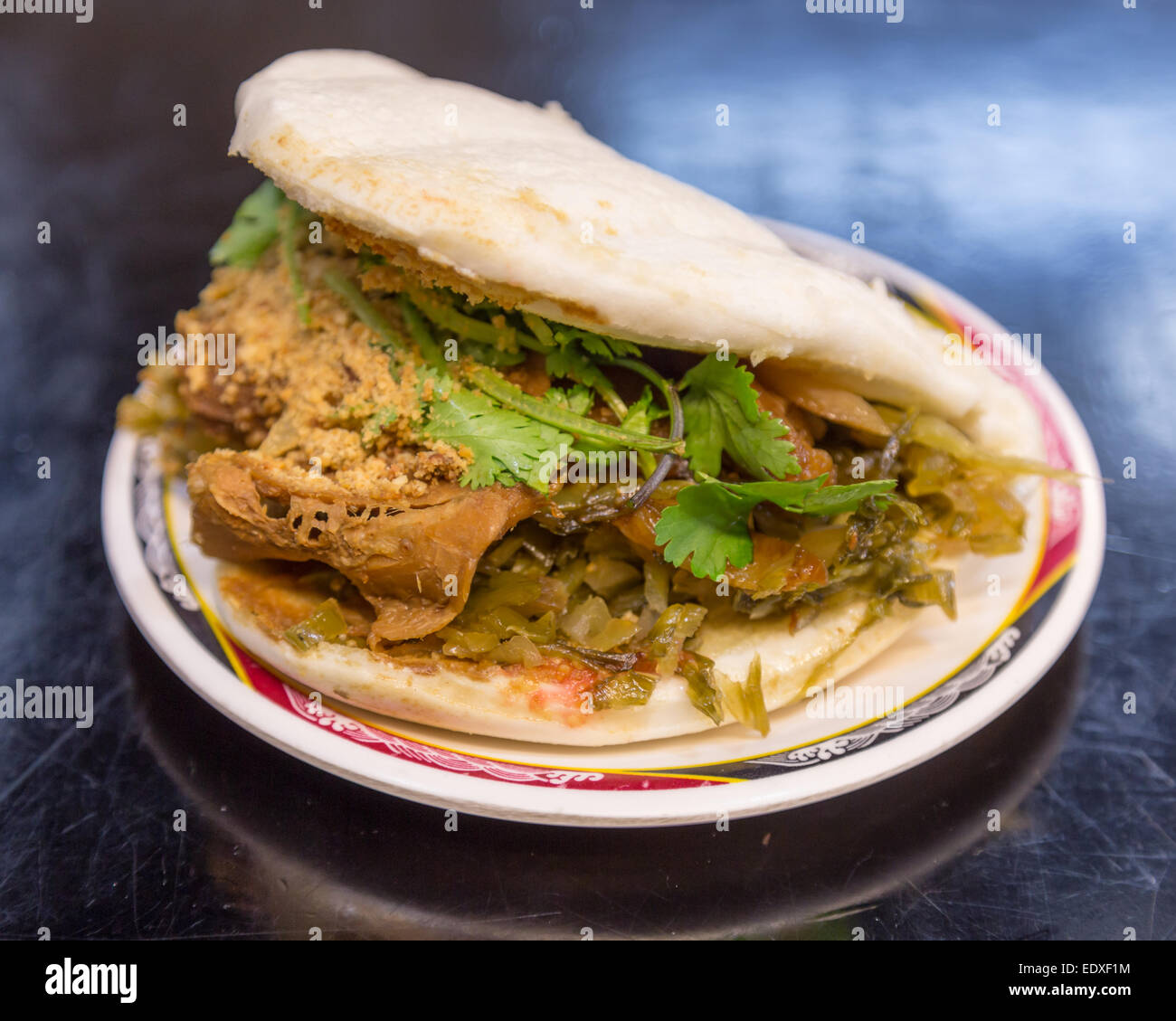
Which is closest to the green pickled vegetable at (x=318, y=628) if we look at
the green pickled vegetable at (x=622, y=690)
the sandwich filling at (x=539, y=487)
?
the sandwich filling at (x=539, y=487)

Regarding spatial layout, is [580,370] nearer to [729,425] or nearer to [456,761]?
[729,425]

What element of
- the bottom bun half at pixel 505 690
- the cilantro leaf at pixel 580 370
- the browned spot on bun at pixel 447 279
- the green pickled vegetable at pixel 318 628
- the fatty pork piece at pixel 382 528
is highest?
the browned spot on bun at pixel 447 279

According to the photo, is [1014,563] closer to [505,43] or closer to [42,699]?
[42,699]

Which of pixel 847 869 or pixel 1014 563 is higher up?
pixel 1014 563

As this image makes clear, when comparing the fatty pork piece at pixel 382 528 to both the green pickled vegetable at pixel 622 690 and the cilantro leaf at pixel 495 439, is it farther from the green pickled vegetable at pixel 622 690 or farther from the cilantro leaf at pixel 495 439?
the green pickled vegetable at pixel 622 690

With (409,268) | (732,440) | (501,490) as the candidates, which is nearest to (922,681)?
(732,440)
